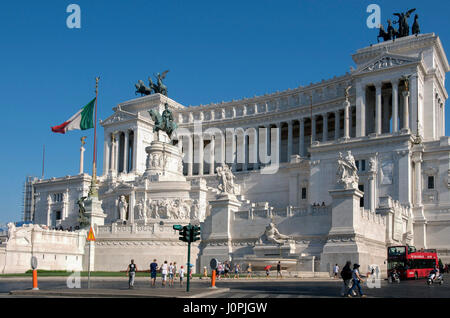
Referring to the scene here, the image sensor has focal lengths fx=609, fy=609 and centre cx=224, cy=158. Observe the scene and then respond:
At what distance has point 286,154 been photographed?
108250mm

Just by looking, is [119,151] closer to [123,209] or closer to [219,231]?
[123,209]

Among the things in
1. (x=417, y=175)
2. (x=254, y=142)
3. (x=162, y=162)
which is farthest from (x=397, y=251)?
(x=254, y=142)

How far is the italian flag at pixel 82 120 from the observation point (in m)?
66.0

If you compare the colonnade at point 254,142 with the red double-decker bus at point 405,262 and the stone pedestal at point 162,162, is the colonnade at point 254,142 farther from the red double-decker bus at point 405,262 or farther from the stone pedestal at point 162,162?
the red double-decker bus at point 405,262

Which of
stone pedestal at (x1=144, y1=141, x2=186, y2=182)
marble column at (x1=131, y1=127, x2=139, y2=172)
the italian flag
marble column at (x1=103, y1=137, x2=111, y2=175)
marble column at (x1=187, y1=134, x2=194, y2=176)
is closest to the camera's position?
the italian flag

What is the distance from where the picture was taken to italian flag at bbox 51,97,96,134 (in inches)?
2598

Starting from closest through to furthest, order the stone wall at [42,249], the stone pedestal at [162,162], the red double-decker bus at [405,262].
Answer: the red double-decker bus at [405,262] < the stone wall at [42,249] < the stone pedestal at [162,162]

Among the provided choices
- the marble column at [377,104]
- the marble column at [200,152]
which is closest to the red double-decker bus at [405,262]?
the marble column at [377,104]

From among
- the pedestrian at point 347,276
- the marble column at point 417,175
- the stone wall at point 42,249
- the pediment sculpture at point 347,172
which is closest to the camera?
the pedestrian at point 347,276

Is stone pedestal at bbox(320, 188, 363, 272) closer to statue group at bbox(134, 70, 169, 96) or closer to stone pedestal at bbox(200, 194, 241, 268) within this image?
stone pedestal at bbox(200, 194, 241, 268)

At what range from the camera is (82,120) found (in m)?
66.3

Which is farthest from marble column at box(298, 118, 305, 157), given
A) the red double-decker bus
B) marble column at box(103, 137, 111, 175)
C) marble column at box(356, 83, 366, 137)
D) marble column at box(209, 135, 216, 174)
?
the red double-decker bus

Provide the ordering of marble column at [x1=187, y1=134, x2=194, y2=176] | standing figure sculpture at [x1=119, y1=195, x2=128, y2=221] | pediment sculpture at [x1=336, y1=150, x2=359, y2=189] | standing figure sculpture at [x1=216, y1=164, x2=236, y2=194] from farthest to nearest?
marble column at [x1=187, y1=134, x2=194, y2=176] → standing figure sculpture at [x1=119, y1=195, x2=128, y2=221] → standing figure sculpture at [x1=216, y1=164, x2=236, y2=194] → pediment sculpture at [x1=336, y1=150, x2=359, y2=189]
